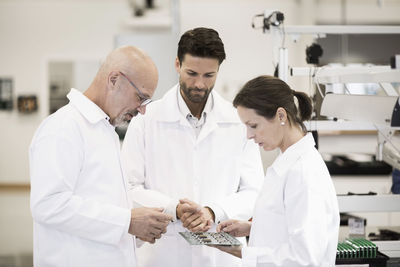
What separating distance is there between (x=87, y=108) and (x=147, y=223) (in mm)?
439

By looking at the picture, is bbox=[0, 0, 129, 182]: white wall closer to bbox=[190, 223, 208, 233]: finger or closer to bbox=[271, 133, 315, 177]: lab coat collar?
bbox=[190, 223, 208, 233]: finger

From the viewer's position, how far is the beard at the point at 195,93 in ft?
6.75

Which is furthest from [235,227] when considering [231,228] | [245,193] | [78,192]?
[78,192]

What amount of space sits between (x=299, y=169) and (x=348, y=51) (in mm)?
7023

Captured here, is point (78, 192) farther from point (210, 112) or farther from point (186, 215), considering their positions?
point (210, 112)

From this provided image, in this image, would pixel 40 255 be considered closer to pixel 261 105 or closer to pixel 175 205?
pixel 175 205

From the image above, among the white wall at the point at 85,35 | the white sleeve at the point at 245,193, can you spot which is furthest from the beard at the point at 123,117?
the white wall at the point at 85,35

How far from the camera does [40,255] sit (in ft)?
5.31

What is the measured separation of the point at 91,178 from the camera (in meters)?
1.62

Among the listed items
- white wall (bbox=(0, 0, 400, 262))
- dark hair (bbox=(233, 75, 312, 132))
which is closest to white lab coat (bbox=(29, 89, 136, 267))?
dark hair (bbox=(233, 75, 312, 132))

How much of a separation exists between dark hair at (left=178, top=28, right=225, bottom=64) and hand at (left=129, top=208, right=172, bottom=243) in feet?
2.29

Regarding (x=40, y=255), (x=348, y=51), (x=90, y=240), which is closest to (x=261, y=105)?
(x=90, y=240)

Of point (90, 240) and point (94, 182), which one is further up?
point (94, 182)

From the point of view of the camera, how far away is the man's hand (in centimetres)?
191
